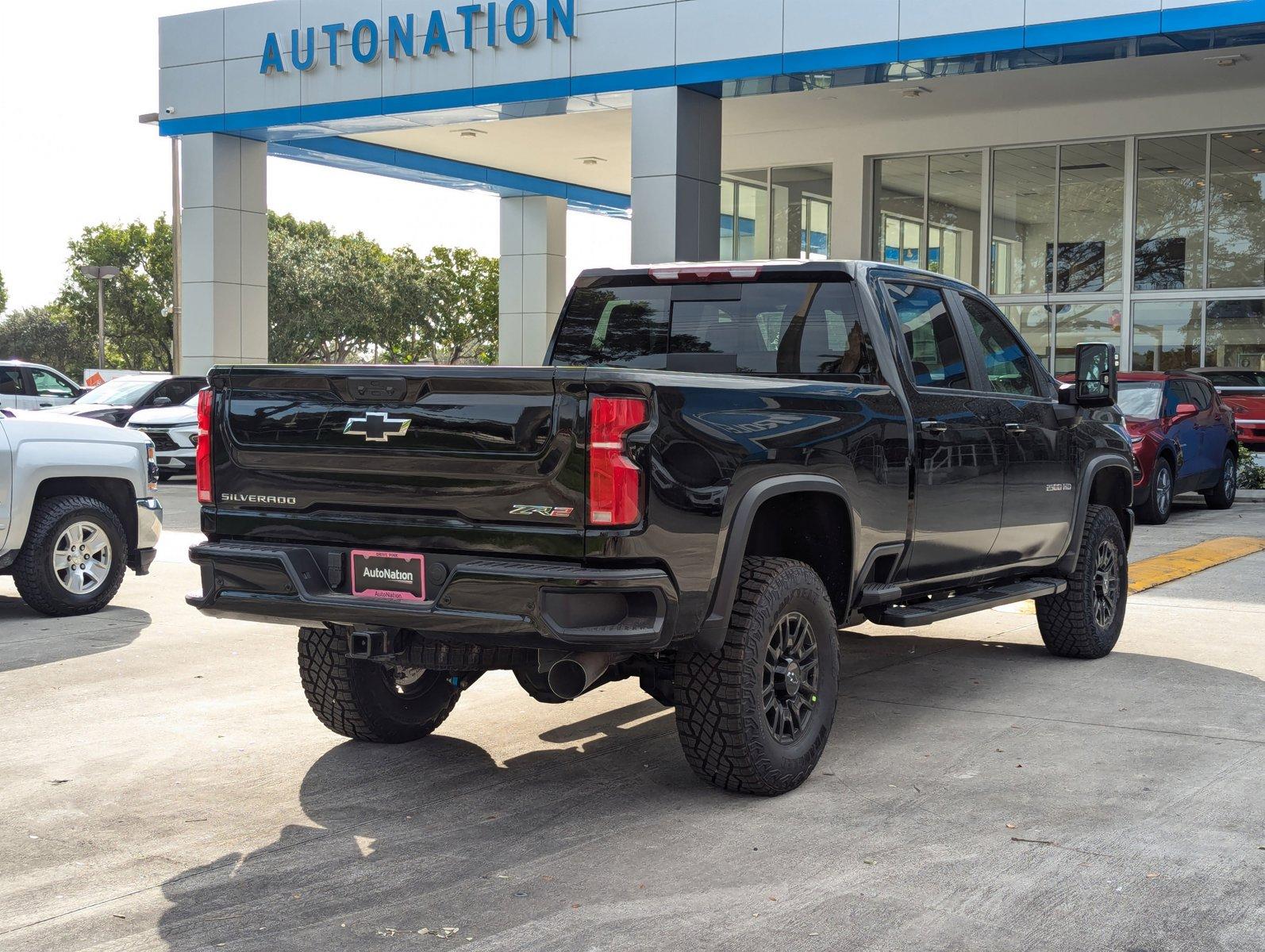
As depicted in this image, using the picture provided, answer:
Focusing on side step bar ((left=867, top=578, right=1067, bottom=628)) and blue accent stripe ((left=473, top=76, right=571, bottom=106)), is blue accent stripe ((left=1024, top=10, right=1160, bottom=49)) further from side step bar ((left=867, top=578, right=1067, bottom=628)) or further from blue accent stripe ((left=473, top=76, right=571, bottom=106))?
side step bar ((left=867, top=578, right=1067, bottom=628))

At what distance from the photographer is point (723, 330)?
252 inches

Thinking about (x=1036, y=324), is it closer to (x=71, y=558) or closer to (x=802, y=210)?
(x=802, y=210)

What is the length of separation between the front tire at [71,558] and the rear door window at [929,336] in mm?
5600

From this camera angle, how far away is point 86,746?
596cm

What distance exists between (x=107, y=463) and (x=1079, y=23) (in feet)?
42.2

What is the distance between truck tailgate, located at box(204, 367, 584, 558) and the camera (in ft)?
14.9

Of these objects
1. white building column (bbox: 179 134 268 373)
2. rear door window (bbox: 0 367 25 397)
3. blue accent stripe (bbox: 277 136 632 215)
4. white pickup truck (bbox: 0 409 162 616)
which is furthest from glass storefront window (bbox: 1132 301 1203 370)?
rear door window (bbox: 0 367 25 397)

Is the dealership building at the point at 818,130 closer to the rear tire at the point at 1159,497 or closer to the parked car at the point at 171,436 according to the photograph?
the parked car at the point at 171,436

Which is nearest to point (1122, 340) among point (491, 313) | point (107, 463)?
point (107, 463)

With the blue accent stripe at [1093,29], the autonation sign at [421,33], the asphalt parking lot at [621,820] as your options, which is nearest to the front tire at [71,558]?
the asphalt parking lot at [621,820]

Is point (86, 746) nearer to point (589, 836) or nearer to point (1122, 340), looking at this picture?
point (589, 836)

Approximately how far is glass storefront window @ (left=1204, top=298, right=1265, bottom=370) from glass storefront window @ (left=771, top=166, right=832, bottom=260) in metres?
7.19

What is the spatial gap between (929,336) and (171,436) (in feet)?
54.2

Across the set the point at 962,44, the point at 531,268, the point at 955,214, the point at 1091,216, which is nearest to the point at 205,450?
the point at 962,44
